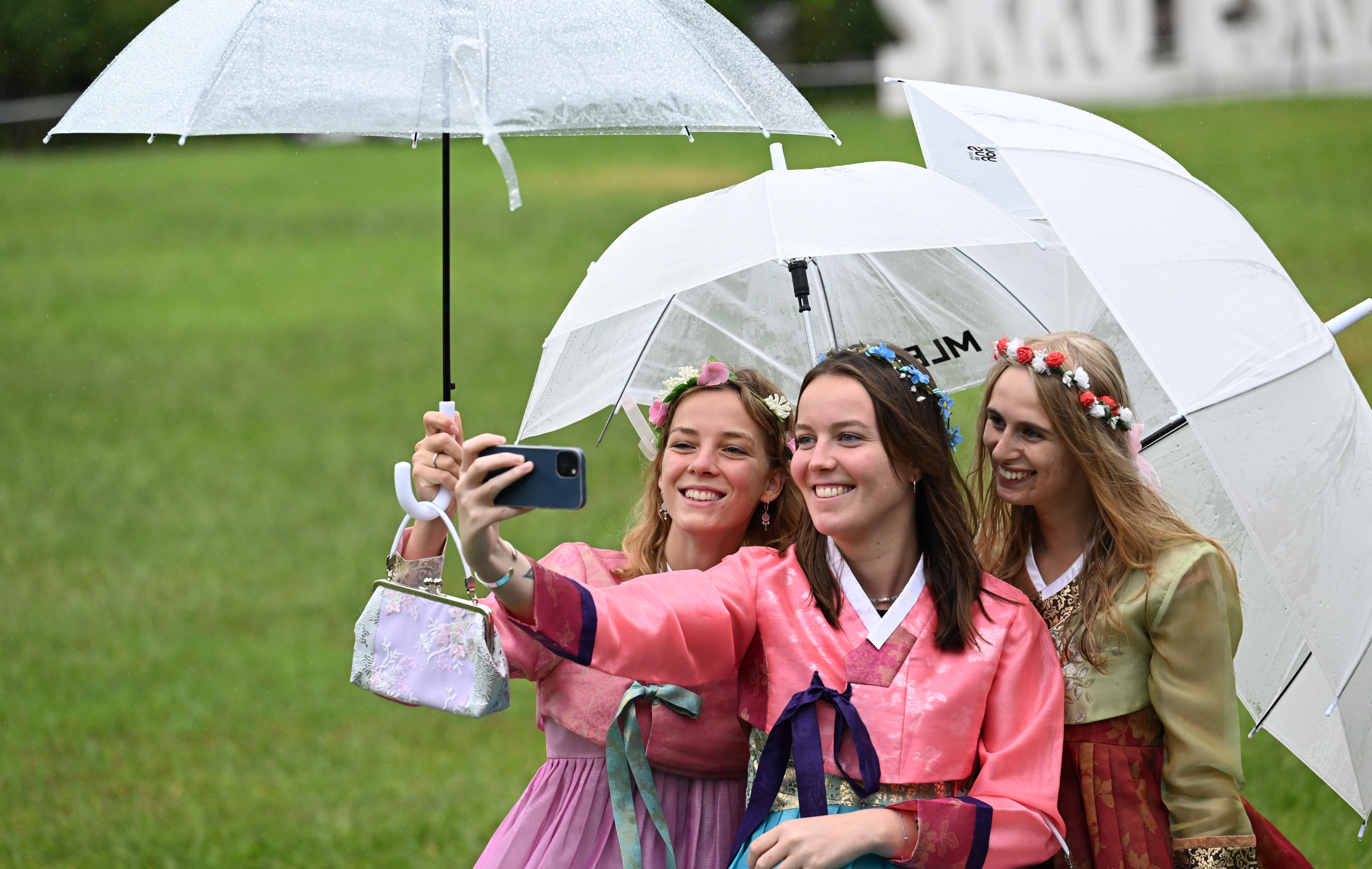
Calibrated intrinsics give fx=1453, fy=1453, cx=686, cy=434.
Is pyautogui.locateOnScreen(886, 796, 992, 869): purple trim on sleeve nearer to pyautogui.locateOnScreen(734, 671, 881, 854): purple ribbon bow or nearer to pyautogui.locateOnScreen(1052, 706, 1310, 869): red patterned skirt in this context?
pyautogui.locateOnScreen(734, 671, 881, 854): purple ribbon bow

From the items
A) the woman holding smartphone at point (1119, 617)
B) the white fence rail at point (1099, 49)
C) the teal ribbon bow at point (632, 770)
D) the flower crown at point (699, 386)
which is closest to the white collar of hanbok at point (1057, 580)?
the woman holding smartphone at point (1119, 617)

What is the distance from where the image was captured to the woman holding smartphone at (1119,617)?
2.60 m

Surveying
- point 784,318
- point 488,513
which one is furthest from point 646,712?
point 784,318

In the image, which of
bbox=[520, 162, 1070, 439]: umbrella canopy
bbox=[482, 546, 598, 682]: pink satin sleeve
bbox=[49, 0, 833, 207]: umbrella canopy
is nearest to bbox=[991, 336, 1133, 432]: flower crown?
bbox=[520, 162, 1070, 439]: umbrella canopy

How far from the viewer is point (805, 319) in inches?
129

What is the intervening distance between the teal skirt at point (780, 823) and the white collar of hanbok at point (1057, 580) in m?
0.63

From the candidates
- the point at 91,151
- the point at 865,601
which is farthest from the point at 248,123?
the point at 91,151

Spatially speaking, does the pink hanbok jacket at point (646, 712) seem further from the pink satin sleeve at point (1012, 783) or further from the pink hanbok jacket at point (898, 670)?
the pink satin sleeve at point (1012, 783)

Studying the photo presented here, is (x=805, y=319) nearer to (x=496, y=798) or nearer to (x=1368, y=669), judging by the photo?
(x=1368, y=669)

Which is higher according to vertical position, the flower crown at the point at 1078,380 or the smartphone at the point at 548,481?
the flower crown at the point at 1078,380

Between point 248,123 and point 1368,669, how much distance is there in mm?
2253

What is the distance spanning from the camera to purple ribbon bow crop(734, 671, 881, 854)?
7.89 feet

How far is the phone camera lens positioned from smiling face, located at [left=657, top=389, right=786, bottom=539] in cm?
71

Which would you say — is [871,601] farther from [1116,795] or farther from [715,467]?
[1116,795]
